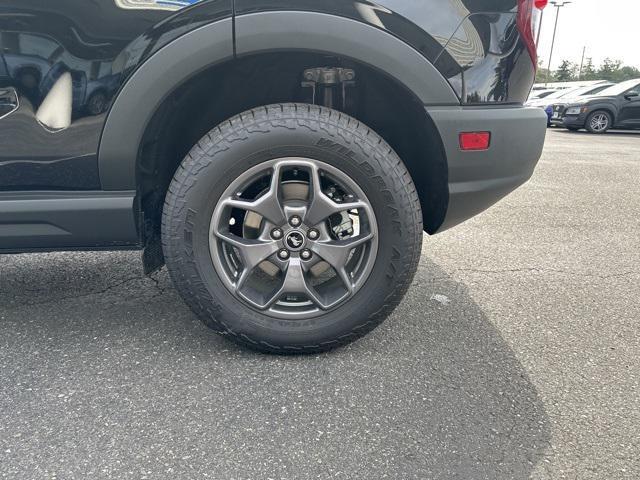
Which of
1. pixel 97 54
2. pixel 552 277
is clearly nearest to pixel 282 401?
pixel 97 54

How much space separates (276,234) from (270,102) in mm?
660

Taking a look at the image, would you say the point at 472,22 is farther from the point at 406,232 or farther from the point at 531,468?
the point at 531,468

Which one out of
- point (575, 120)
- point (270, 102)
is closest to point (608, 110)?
point (575, 120)

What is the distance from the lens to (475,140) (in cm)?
194

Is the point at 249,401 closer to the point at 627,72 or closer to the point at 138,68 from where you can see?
the point at 138,68

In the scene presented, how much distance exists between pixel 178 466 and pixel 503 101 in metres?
1.75

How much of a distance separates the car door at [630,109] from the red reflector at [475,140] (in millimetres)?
13472

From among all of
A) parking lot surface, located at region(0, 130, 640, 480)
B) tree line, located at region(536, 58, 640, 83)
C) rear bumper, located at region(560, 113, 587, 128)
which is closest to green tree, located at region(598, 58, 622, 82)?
tree line, located at region(536, 58, 640, 83)

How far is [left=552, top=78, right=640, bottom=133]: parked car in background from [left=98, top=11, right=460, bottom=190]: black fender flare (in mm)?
13617

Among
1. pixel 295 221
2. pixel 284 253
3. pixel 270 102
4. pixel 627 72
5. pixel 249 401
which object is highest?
pixel 627 72

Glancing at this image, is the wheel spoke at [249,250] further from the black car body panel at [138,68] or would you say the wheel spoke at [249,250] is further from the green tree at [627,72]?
the green tree at [627,72]

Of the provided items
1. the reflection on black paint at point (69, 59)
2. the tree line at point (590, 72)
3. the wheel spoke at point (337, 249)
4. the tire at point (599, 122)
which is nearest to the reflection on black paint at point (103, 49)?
the reflection on black paint at point (69, 59)

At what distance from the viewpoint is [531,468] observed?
1.54 meters

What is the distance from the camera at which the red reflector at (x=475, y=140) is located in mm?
1932
